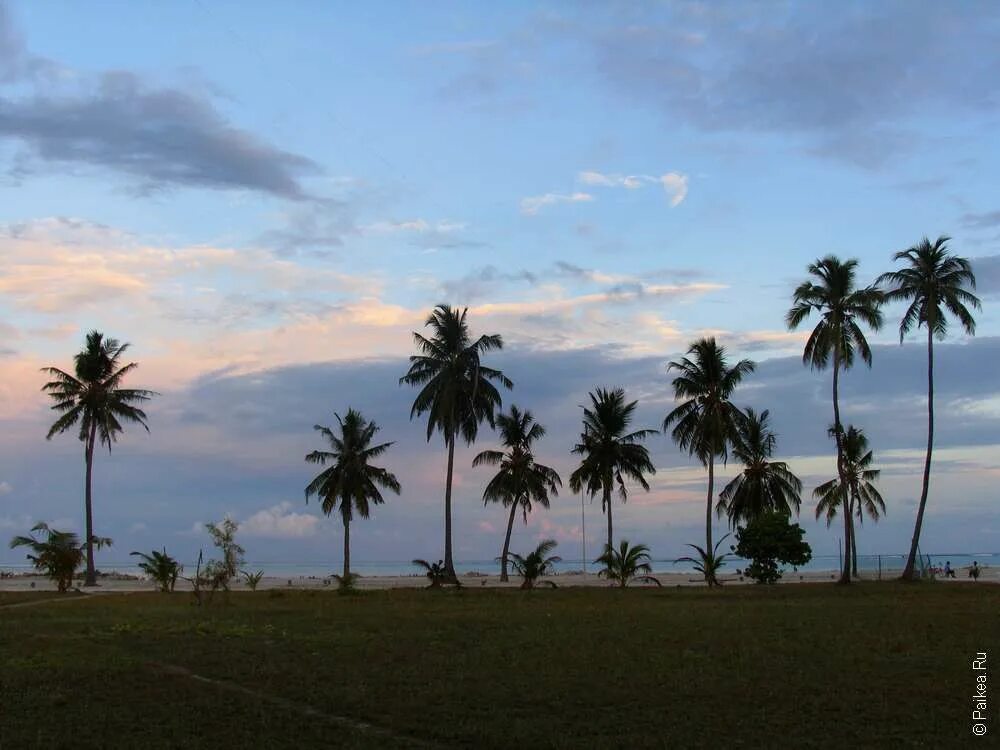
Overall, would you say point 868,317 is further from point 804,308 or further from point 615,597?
point 615,597

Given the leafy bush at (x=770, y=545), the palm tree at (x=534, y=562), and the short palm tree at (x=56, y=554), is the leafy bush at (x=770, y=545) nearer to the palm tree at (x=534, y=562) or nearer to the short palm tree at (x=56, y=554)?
the palm tree at (x=534, y=562)

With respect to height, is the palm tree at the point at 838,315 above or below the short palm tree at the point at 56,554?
above

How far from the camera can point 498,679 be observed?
49.8ft

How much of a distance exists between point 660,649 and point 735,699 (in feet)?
16.7

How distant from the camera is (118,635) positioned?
21.2 metres

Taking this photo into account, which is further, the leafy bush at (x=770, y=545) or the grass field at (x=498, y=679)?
the leafy bush at (x=770, y=545)

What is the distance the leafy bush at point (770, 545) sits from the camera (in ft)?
158

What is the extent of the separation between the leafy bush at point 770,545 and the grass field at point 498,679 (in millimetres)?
21565

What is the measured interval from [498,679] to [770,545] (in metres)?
36.0

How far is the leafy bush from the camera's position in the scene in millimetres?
48250

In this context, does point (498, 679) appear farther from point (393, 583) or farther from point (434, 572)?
point (393, 583)

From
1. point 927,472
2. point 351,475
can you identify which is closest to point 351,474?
point 351,475

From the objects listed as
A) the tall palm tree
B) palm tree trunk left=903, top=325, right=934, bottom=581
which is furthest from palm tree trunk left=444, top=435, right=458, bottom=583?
palm tree trunk left=903, top=325, right=934, bottom=581

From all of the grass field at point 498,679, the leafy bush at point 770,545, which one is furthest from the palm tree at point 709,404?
the grass field at point 498,679
